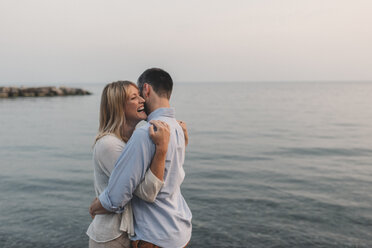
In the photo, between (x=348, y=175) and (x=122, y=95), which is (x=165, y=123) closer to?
(x=122, y=95)

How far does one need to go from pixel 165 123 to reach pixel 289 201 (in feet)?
23.3

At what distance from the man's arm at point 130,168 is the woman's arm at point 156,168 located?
0.13ft

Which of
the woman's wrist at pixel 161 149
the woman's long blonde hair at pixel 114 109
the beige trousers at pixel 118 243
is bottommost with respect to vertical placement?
the beige trousers at pixel 118 243

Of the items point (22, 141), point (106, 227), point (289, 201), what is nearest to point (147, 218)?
point (106, 227)

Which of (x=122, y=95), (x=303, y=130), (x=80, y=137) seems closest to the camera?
(x=122, y=95)

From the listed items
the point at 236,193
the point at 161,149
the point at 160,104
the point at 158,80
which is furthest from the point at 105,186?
the point at 236,193

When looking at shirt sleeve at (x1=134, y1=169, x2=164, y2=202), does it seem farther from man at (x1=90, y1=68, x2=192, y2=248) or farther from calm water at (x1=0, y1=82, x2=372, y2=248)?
calm water at (x1=0, y1=82, x2=372, y2=248)

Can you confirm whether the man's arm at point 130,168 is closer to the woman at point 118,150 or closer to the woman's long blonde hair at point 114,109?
the woman at point 118,150

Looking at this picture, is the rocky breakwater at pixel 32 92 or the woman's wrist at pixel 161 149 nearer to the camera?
the woman's wrist at pixel 161 149

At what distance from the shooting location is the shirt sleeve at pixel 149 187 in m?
2.43

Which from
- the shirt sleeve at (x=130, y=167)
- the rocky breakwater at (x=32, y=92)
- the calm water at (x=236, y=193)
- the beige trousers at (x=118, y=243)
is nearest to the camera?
the shirt sleeve at (x=130, y=167)

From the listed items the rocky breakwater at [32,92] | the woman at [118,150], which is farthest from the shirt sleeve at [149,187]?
the rocky breakwater at [32,92]

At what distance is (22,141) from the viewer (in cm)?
1916

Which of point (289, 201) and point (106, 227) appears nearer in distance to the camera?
point (106, 227)
